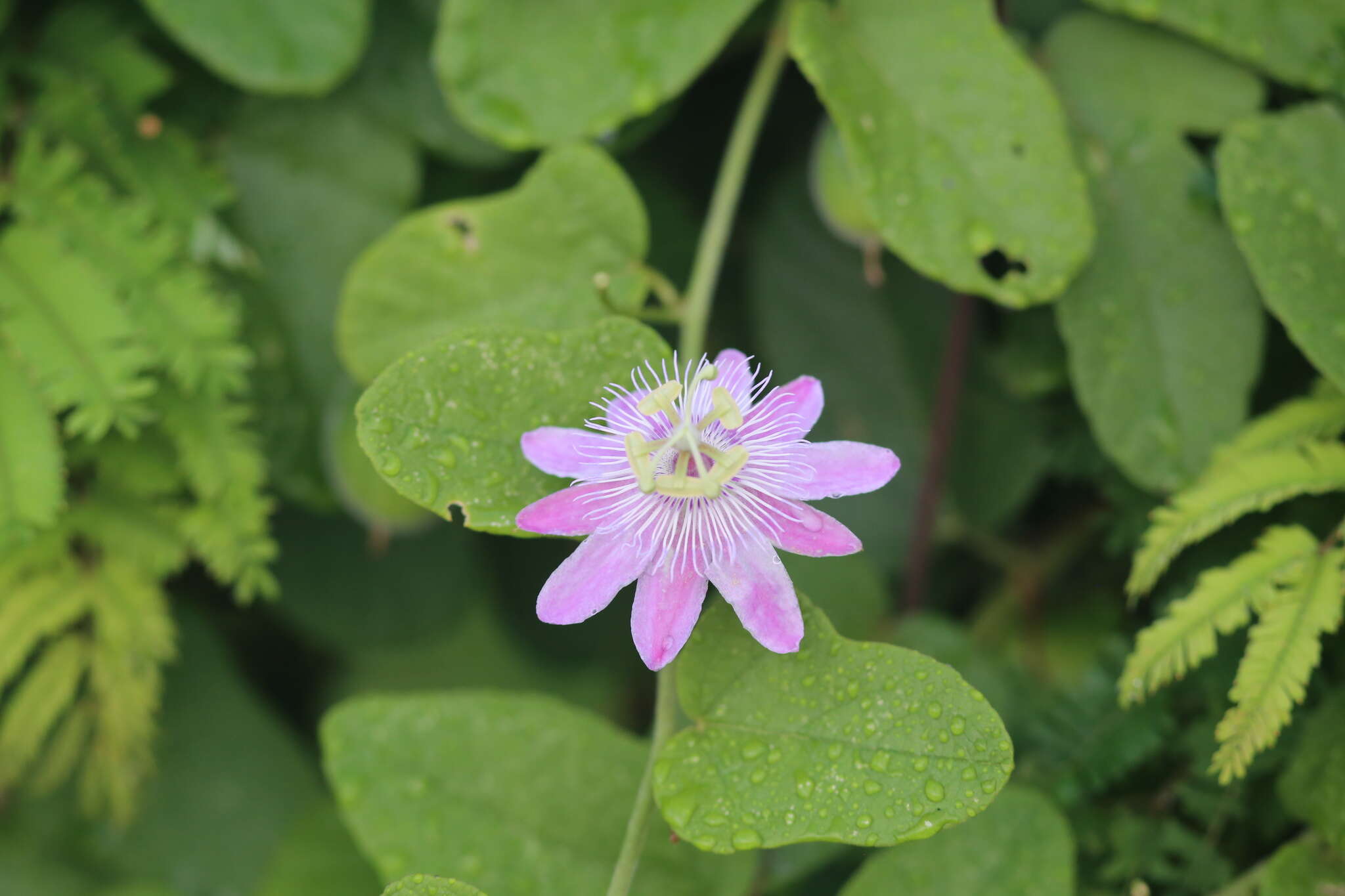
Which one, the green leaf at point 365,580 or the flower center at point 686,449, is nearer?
the flower center at point 686,449

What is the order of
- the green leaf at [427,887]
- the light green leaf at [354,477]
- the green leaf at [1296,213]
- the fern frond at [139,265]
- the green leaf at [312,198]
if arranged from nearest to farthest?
the green leaf at [427,887] < the green leaf at [1296,213] < the fern frond at [139,265] < the light green leaf at [354,477] < the green leaf at [312,198]

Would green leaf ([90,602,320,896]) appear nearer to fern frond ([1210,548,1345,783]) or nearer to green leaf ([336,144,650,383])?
green leaf ([336,144,650,383])

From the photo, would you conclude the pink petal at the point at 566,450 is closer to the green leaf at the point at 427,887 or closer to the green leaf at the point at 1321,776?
the green leaf at the point at 427,887

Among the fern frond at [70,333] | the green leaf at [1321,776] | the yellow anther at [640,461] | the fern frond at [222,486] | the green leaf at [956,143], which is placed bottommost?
the fern frond at [222,486]

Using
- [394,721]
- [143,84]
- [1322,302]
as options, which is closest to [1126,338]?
[1322,302]

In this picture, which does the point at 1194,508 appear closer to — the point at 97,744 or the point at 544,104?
the point at 544,104

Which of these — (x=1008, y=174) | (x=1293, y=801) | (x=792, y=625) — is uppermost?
(x=1008, y=174)

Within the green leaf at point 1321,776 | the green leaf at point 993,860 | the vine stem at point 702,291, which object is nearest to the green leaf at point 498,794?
the vine stem at point 702,291

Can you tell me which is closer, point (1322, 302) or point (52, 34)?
point (1322, 302)
